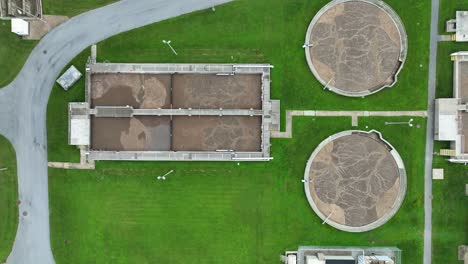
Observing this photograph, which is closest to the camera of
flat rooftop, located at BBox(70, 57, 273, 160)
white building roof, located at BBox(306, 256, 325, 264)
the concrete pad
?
white building roof, located at BBox(306, 256, 325, 264)

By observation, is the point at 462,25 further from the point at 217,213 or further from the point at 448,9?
the point at 217,213

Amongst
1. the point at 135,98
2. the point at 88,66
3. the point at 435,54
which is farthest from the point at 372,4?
the point at 88,66

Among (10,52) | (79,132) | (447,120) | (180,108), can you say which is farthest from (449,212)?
(10,52)

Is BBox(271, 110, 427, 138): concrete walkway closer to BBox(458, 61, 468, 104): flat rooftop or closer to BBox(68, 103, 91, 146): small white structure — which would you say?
BBox(458, 61, 468, 104): flat rooftop

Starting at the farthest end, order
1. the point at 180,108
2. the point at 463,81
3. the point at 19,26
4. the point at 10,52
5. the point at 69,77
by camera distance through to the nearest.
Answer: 1. the point at 10,52
2. the point at 463,81
3. the point at 69,77
4. the point at 180,108
5. the point at 19,26

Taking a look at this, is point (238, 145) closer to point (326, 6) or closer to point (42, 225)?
point (326, 6)

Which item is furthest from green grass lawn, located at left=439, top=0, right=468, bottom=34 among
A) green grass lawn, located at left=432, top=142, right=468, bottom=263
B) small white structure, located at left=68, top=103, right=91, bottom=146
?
small white structure, located at left=68, top=103, right=91, bottom=146
